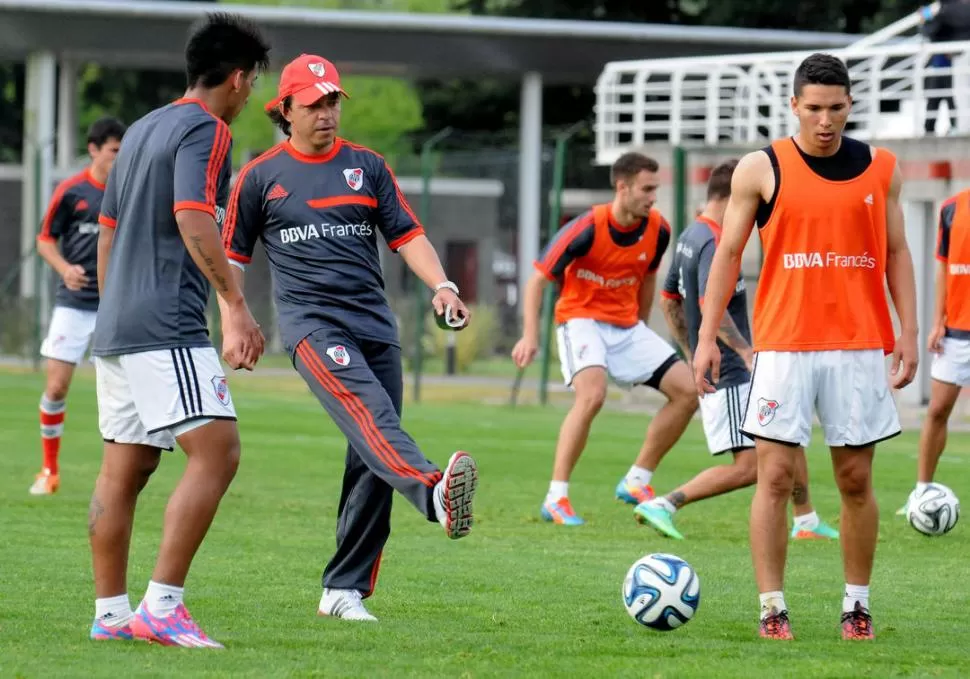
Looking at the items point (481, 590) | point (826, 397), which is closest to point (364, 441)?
point (481, 590)

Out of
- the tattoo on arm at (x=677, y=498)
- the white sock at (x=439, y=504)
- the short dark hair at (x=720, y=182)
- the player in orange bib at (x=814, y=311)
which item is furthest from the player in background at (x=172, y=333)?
the tattoo on arm at (x=677, y=498)

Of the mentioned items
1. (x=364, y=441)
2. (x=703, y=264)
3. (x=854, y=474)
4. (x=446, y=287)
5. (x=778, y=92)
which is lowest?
(x=854, y=474)

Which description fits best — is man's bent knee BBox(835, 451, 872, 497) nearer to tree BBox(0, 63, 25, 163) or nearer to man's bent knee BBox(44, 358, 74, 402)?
man's bent knee BBox(44, 358, 74, 402)

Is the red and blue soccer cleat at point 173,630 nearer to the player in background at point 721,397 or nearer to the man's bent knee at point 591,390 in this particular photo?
the player in background at point 721,397

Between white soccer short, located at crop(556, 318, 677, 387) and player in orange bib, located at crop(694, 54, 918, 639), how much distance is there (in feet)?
15.4

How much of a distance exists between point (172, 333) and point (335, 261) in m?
1.04

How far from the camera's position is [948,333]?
11492 mm

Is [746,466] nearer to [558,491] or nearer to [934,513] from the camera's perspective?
[934,513]

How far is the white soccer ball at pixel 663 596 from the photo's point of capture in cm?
695

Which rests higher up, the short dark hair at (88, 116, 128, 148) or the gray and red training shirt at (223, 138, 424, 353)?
the short dark hair at (88, 116, 128, 148)

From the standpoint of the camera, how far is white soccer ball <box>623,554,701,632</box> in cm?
695

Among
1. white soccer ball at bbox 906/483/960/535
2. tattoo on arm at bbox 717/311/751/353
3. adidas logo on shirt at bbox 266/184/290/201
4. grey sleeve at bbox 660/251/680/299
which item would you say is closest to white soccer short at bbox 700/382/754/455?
tattoo on arm at bbox 717/311/751/353

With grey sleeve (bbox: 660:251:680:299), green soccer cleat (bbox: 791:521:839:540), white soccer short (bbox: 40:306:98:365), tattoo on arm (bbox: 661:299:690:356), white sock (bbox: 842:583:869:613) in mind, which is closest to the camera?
white sock (bbox: 842:583:869:613)

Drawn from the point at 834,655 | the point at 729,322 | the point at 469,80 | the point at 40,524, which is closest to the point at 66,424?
the point at 40,524
